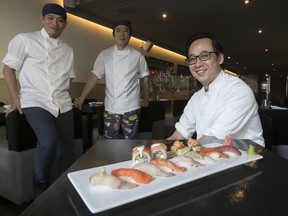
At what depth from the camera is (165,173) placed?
56 centimetres

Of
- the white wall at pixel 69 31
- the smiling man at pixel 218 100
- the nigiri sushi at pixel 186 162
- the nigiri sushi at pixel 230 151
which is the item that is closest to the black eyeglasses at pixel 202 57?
the smiling man at pixel 218 100

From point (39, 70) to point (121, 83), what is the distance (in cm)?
66

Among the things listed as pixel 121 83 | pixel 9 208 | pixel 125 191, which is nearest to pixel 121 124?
pixel 121 83

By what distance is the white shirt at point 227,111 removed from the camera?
1.04 meters

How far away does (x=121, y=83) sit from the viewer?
2041 millimetres

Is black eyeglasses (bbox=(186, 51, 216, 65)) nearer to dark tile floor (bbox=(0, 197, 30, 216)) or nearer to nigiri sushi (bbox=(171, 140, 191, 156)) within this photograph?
nigiri sushi (bbox=(171, 140, 191, 156))

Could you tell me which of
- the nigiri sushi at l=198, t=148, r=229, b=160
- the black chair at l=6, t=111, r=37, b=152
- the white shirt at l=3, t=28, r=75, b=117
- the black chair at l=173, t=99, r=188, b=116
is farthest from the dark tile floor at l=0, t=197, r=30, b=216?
the black chair at l=173, t=99, r=188, b=116

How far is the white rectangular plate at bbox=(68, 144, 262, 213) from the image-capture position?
0.43m

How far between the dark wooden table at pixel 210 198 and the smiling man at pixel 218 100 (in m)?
0.41

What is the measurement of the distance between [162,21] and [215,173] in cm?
501

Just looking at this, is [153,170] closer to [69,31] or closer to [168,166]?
[168,166]

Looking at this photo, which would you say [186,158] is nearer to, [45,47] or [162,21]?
[45,47]

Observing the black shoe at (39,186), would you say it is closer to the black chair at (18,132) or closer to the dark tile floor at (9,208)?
the dark tile floor at (9,208)

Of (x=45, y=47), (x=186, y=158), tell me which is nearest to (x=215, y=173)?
(x=186, y=158)
